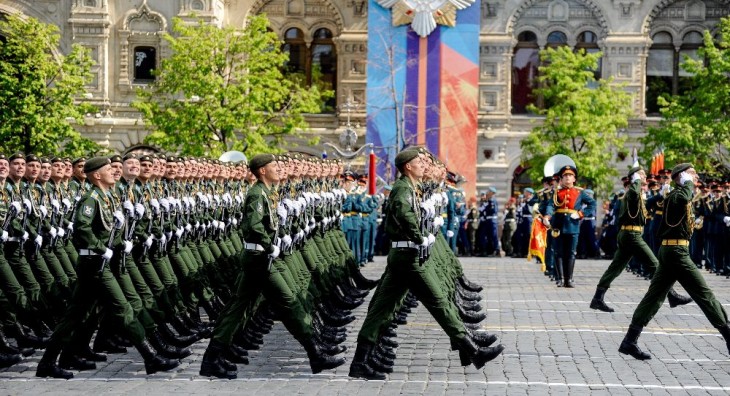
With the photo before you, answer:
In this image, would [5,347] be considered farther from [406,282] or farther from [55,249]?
[406,282]

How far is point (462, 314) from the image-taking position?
654 inches

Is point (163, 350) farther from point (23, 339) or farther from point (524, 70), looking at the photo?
point (524, 70)

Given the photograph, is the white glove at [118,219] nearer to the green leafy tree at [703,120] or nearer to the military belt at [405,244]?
the military belt at [405,244]

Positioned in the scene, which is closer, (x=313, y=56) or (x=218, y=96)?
(x=218, y=96)

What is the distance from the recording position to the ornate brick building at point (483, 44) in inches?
1826

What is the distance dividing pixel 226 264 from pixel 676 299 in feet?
18.8

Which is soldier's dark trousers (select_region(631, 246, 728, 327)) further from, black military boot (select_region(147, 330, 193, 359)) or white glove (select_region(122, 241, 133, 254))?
white glove (select_region(122, 241, 133, 254))

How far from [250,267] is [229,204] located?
5526mm

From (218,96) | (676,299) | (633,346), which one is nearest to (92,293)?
(633,346)

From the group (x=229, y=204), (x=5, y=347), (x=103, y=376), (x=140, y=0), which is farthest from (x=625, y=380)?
(x=140, y=0)

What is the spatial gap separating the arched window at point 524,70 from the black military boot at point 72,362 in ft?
117

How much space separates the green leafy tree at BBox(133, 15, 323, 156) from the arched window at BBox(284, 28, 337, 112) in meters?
5.33

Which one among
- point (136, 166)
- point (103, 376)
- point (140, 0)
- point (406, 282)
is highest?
point (140, 0)

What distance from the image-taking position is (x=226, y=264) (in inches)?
701
